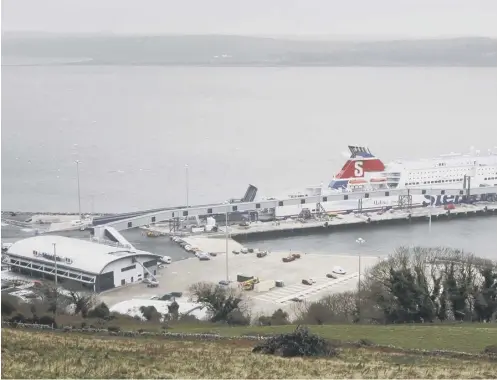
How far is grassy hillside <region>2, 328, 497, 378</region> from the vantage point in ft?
5.77

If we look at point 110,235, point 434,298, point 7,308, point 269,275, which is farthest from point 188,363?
point 110,235

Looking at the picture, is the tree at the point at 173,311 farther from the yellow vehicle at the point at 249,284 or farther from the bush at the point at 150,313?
the yellow vehicle at the point at 249,284

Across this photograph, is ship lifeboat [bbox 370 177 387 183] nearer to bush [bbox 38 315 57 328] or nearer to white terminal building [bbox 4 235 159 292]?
white terminal building [bbox 4 235 159 292]

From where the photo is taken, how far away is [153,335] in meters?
2.43

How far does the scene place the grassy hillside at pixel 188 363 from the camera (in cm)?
176

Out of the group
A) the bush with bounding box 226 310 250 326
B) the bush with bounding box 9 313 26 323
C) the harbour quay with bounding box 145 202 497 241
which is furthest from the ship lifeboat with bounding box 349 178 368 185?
the bush with bounding box 9 313 26 323

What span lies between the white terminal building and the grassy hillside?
240cm

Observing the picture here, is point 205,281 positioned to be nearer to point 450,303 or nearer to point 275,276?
point 275,276

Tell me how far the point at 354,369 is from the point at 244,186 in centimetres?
706

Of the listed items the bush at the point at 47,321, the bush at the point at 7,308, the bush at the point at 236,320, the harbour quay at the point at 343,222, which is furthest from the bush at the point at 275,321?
the harbour quay at the point at 343,222

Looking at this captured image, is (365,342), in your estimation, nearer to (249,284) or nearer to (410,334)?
(410,334)

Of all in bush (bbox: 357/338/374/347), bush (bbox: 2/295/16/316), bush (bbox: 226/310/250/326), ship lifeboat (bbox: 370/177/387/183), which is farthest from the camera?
ship lifeboat (bbox: 370/177/387/183)

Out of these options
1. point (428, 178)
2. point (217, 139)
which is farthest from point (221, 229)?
point (217, 139)

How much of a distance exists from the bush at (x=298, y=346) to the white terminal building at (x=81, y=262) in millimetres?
2577
